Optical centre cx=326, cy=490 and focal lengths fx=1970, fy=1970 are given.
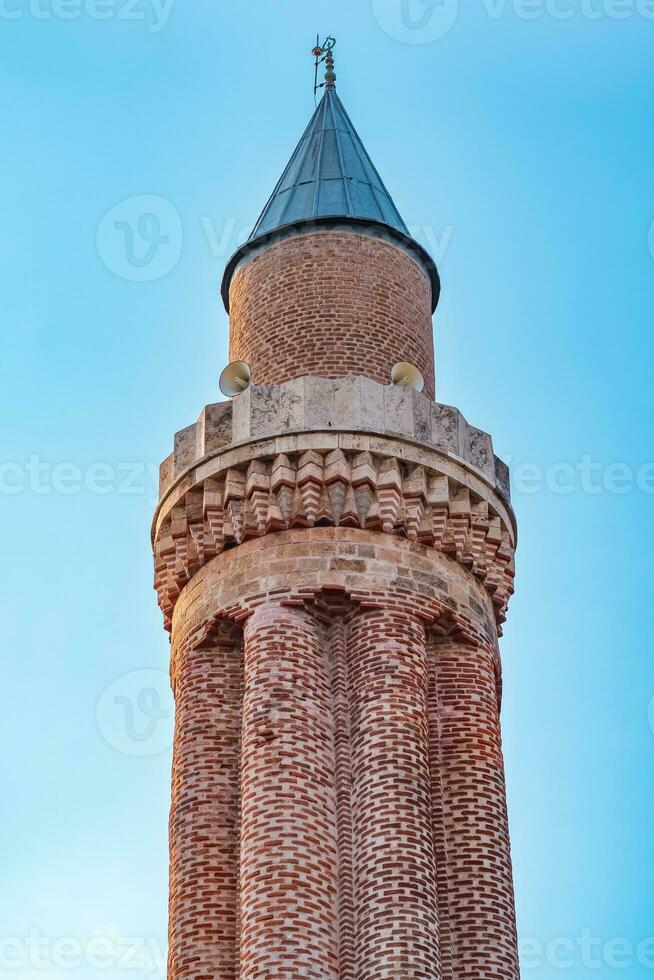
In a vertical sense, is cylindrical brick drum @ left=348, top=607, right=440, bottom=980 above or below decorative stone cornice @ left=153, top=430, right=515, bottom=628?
below

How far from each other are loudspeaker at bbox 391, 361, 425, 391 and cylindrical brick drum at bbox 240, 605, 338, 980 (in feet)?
13.7

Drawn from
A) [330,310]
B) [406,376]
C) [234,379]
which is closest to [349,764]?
[406,376]

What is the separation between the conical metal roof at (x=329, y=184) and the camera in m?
29.9

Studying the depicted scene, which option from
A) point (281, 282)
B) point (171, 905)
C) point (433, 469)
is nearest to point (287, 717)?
point (171, 905)

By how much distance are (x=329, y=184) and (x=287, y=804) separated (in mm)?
11419

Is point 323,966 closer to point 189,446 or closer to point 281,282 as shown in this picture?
point 189,446

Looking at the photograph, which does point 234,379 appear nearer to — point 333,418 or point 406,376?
point 333,418

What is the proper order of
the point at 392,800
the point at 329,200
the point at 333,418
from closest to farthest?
the point at 392,800, the point at 333,418, the point at 329,200

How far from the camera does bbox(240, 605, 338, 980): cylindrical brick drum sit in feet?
72.2

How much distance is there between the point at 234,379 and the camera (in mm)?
27656

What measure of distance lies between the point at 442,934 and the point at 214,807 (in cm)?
327

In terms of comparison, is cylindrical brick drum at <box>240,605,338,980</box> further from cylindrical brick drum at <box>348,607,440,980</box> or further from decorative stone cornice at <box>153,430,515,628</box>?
decorative stone cornice at <box>153,430,515,628</box>

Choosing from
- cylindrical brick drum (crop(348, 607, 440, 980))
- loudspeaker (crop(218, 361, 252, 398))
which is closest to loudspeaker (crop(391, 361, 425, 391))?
loudspeaker (crop(218, 361, 252, 398))

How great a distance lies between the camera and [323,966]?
21.9m
